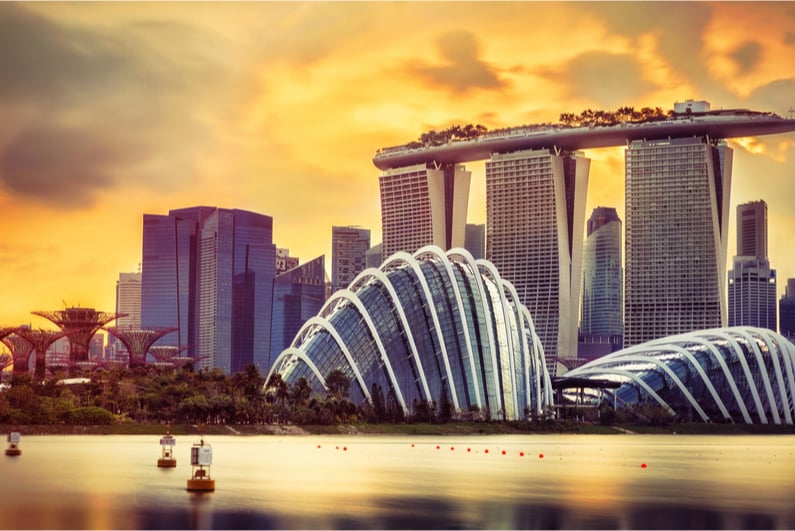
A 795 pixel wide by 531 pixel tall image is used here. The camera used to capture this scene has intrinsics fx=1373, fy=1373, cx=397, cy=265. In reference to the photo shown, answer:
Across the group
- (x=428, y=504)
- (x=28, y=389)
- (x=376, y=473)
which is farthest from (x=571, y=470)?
(x=28, y=389)

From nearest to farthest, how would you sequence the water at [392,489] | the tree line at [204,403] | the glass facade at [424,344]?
the water at [392,489] → the tree line at [204,403] → the glass facade at [424,344]

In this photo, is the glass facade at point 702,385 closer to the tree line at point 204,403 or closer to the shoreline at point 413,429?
the shoreline at point 413,429

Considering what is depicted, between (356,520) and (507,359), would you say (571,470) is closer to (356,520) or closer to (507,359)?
(356,520)

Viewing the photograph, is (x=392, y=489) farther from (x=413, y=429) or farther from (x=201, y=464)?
(x=413, y=429)

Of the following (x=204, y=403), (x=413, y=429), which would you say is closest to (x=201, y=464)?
(x=204, y=403)

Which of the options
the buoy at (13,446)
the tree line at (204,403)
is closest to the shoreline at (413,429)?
the tree line at (204,403)

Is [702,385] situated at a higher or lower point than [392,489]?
higher
